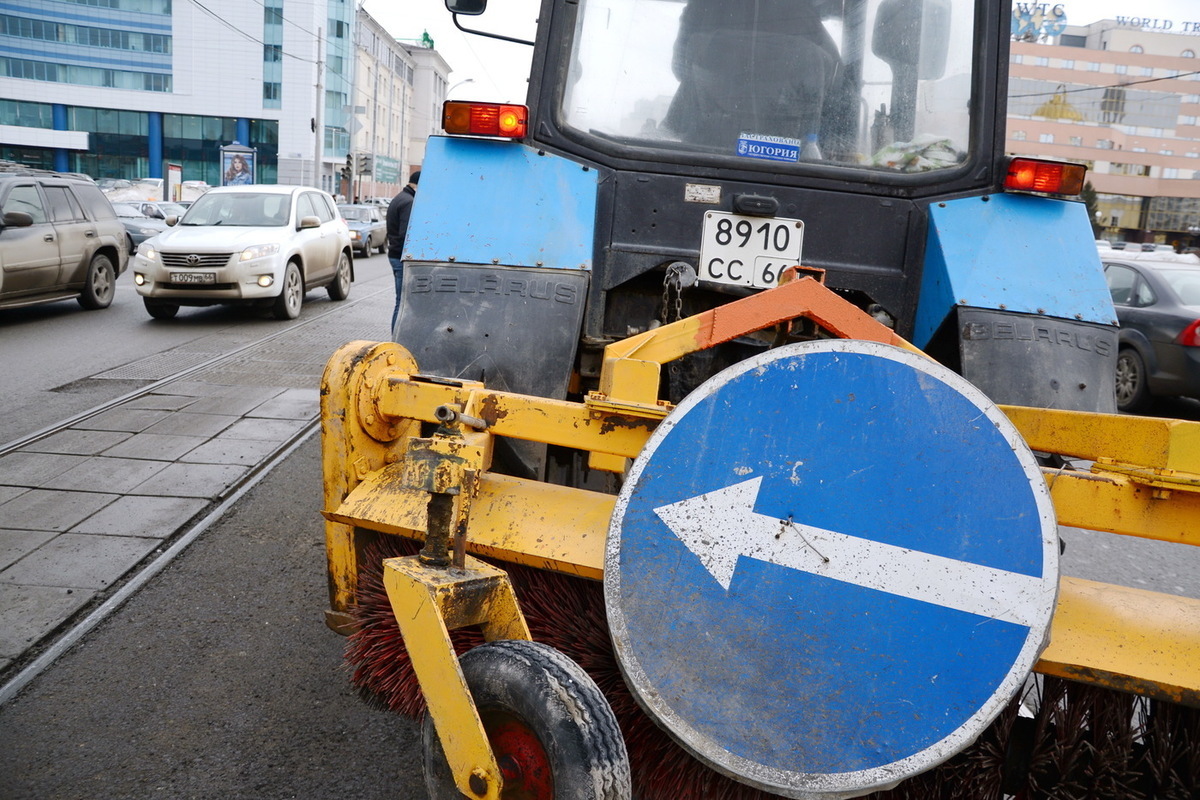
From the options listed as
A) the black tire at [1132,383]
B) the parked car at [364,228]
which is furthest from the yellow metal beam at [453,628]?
the parked car at [364,228]

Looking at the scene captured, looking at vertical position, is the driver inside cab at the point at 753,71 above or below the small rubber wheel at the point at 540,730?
above

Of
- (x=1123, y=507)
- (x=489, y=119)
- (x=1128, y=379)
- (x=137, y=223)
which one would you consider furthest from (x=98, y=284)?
(x=1123, y=507)

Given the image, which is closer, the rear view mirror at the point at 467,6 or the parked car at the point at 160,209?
the rear view mirror at the point at 467,6

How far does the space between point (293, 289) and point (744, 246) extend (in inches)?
430

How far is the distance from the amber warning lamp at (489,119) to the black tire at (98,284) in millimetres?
11342

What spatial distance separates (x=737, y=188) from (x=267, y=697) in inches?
92.7

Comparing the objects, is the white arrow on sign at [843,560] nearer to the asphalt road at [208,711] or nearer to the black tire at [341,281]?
the asphalt road at [208,711]

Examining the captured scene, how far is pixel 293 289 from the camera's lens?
1298cm

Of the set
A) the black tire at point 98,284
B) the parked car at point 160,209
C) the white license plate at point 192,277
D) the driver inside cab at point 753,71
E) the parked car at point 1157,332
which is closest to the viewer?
the driver inside cab at point 753,71

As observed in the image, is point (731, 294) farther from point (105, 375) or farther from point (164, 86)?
point (164, 86)

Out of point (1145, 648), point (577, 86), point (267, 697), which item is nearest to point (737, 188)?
point (577, 86)

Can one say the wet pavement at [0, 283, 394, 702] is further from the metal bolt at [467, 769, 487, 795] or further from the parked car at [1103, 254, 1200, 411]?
the parked car at [1103, 254, 1200, 411]

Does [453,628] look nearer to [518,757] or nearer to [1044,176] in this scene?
[518,757]

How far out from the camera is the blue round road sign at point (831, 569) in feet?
5.66
